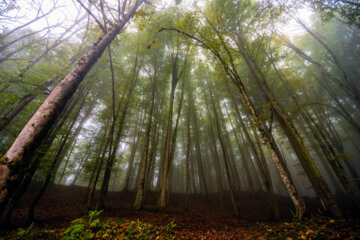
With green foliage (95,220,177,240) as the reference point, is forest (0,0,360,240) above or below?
above

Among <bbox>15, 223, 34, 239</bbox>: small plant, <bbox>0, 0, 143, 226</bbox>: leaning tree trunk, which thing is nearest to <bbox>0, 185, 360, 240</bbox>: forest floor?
<bbox>15, 223, 34, 239</bbox>: small plant

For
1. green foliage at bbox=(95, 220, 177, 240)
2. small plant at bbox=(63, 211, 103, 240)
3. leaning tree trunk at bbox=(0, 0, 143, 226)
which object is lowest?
green foliage at bbox=(95, 220, 177, 240)

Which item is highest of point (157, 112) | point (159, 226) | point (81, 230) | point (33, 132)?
point (157, 112)

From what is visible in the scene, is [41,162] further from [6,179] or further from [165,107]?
[165,107]

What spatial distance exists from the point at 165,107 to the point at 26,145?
506 inches

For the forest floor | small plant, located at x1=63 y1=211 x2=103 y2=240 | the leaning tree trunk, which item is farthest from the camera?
the forest floor

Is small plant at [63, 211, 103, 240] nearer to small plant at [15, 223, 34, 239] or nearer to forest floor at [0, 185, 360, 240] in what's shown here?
forest floor at [0, 185, 360, 240]

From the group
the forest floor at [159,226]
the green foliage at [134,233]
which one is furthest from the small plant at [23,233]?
the green foliage at [134,233]

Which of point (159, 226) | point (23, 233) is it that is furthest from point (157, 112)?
point (23, 233)

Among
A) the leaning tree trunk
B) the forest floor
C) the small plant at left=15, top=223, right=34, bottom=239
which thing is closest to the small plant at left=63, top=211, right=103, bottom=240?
the forest floor

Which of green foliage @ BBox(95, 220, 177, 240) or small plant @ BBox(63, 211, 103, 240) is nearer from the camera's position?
small plant @ BBox(63, 211, 103, 240)

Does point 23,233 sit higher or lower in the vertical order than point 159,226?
higher

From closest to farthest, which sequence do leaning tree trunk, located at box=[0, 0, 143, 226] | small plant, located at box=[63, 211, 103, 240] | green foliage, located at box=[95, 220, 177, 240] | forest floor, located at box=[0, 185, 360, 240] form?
leaning tree trunk, located at box=[0, 0, 143, 226] → small plant, located at box=[63, 211, 103, 240] → forest floor, located at box=[0, 185, 360, 240] → green foliage, located at box=[95, 220, 177, 240]

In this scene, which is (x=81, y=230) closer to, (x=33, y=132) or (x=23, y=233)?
(x=23, y=233)
